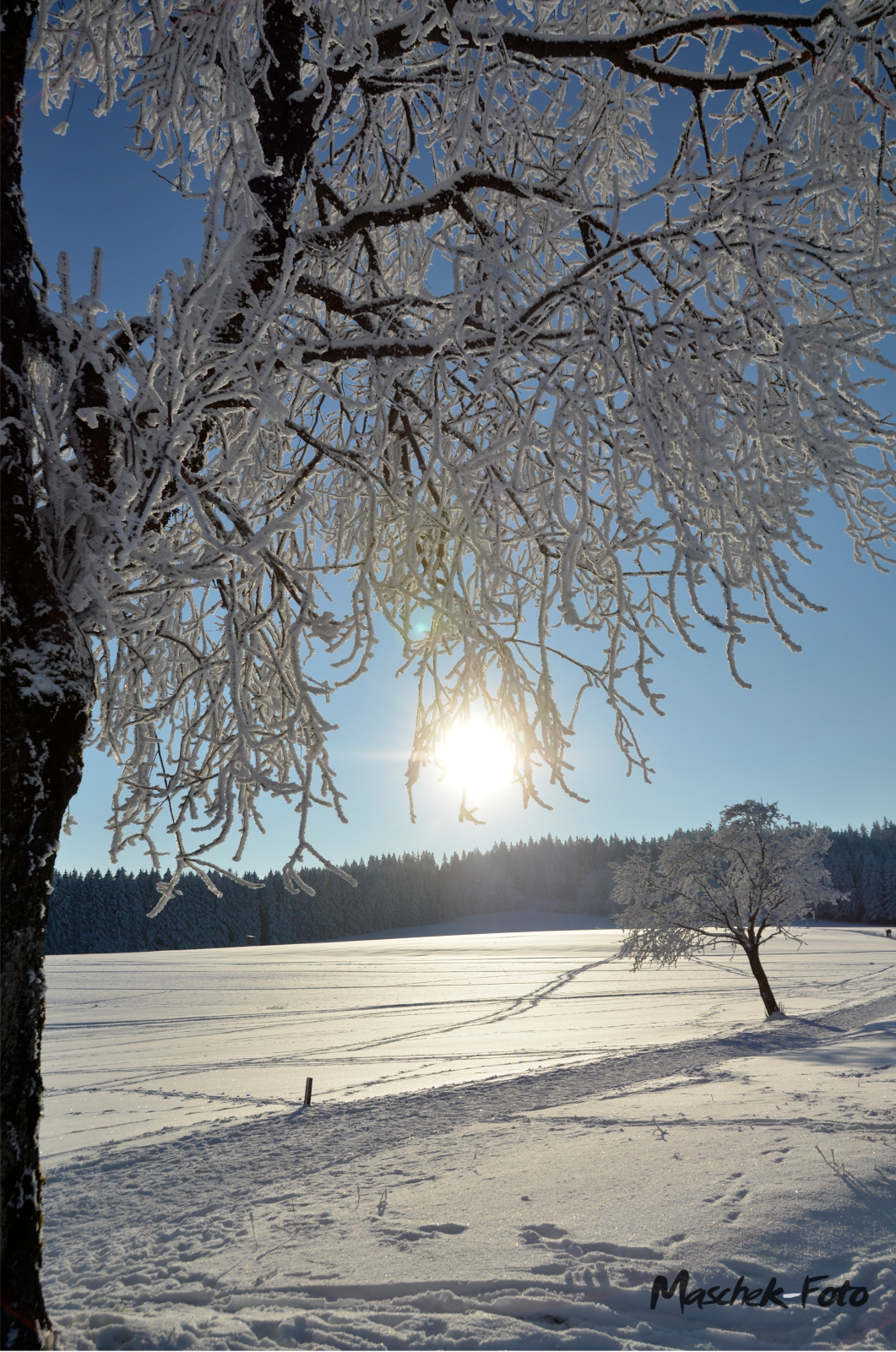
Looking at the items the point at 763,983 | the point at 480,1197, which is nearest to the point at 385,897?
the point at 763,983

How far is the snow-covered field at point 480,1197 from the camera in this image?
2.58 m

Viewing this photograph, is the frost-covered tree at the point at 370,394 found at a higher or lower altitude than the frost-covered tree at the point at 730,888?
higher

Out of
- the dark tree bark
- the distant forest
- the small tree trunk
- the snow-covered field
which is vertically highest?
the dark tree bark

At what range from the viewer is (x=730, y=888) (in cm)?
1844

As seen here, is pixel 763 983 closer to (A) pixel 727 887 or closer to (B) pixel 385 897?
(A) pixel 727 887

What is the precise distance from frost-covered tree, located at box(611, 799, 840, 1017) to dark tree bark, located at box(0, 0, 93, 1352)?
718 inches

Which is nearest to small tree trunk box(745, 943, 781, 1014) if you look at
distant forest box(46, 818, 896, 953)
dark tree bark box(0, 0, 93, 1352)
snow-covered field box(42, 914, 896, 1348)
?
snow-covered field box(42, 914, 896, 1348)

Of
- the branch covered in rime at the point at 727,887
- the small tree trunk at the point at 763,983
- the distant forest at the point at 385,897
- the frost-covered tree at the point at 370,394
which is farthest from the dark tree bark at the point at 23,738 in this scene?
the distant forest at the point at 385,897

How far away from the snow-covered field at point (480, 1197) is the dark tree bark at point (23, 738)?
0.76 metres

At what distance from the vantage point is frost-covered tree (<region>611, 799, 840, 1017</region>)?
723 inches

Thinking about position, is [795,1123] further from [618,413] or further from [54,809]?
[54,809]

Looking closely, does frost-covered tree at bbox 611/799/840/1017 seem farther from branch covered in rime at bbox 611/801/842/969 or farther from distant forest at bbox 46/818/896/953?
distant forest at bbox 46/818/896/953

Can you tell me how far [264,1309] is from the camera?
109 inches

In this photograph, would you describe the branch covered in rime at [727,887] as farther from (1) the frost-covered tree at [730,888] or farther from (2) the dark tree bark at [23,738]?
(2) the dark tree bark at [23,738]
